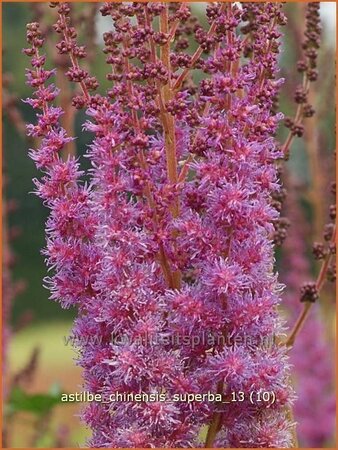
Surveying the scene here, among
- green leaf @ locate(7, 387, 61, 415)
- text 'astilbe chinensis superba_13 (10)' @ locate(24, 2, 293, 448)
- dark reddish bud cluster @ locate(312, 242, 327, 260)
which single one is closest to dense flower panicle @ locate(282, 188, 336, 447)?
green leaf @ locate(7, 387, 61, 415)

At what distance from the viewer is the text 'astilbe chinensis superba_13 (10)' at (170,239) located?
1921mm

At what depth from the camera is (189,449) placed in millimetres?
1960

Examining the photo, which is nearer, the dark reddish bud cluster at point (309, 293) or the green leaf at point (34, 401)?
the dark reddish bud cluster at point (309, 293)

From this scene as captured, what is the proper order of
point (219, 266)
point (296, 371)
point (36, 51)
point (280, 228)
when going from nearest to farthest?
point (219, 266), point (36, 51), point (280, 228), point (296, 371)

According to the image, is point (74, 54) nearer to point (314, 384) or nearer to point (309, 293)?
point (309, 293)

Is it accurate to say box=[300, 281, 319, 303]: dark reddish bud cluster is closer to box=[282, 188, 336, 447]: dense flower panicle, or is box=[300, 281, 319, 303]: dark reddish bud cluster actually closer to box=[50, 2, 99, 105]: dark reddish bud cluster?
box=[50, 2, 99, 105]: dark reddish bud cluster

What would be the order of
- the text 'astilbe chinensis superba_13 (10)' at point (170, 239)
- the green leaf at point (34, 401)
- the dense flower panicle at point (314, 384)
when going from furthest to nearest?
the dense flower panicle at point (314, 384)
the green leaf at point (34, 401)
the text 'astilbe chinensis superba_13 (10)' at point (170, 239)

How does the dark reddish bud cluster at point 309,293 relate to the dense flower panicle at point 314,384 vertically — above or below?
below

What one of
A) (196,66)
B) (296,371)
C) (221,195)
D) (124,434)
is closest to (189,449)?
(124,434)

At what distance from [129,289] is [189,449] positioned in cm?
35

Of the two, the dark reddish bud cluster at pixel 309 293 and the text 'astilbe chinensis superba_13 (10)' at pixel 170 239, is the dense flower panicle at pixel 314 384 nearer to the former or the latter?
the dark reddish bud cluster at pixel 309 293

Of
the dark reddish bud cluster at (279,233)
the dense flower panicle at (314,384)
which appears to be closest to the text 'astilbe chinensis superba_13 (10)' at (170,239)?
the dark reddish bud cluster at (279,233)

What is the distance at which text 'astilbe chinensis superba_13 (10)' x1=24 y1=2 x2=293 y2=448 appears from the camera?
1921 mm

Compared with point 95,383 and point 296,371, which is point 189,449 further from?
point 296,371
